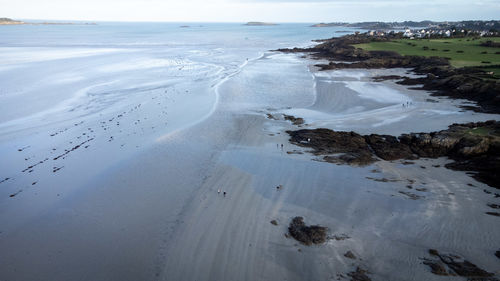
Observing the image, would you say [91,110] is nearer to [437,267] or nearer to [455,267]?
[437,267]

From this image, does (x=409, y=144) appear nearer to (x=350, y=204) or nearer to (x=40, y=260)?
(x=350, y=204)

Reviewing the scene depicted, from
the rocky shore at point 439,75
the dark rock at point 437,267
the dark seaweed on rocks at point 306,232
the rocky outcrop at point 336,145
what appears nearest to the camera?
the dark rock at point 437,267

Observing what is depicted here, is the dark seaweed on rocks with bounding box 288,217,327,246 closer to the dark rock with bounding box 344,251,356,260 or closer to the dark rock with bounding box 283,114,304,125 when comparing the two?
the dark rock with bounding box 344,251,356,260

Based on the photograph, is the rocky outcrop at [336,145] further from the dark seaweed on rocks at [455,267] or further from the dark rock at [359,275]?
the dark rock at [359,275]

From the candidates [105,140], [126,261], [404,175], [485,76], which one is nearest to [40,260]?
[126,261]

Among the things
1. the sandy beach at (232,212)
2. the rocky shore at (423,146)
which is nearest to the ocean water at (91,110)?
the sandy beach at (232,212)

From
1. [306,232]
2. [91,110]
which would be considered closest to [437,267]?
[306,232]
